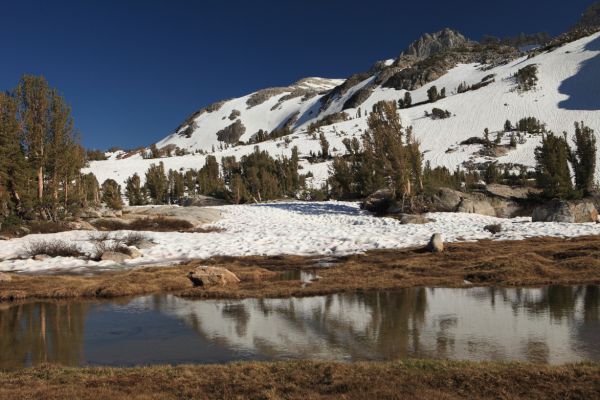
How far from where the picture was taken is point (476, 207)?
35906 millimetres

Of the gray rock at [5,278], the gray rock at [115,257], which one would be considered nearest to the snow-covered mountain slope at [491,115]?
the gray rock at [115,257]

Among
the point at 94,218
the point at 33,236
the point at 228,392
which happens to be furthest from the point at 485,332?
the point at 94,218

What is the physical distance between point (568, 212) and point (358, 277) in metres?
22.2

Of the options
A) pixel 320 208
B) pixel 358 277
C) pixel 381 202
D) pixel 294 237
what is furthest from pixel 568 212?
pixel 358 277

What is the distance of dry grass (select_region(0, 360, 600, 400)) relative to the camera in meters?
5.30

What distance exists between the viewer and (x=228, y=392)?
5578 mm

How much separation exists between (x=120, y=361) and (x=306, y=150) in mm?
90946

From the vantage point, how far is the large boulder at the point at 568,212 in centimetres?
2947

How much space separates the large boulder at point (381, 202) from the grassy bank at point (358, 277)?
18314mm

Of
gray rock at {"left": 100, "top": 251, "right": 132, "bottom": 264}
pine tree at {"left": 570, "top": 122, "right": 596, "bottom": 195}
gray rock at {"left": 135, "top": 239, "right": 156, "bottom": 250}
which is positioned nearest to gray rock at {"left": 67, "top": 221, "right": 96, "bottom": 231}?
gray rock at {"left": 135, "top": 239, "right": 156, "bottom": 250}

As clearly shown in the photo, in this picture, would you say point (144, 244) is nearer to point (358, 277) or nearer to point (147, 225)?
point (147, 225)

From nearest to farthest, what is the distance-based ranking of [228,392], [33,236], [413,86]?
1. [228,392]
2. [33,236]
3. [413,86]

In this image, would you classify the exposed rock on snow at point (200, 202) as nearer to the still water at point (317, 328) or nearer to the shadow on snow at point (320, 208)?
the shadow on snow at point (320, 208)

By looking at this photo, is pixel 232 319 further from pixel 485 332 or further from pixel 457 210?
pixel 457 210
